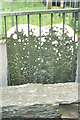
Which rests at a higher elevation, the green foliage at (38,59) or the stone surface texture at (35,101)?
the green foliage at (38,59)

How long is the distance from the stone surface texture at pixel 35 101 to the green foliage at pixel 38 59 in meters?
0.38

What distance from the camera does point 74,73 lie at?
2586 millimetres

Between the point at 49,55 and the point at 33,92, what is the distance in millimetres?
593

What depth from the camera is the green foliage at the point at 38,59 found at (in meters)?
2.43

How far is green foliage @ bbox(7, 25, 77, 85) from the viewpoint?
95.8 inches

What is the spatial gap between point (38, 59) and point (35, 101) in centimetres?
66

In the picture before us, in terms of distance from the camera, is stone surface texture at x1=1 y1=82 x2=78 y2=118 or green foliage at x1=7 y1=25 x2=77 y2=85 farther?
green foliage at x1=7 y1=25 x2=77 y2=85

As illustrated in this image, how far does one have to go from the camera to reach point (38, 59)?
2.51 metres

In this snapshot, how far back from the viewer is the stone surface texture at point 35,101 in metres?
1.89

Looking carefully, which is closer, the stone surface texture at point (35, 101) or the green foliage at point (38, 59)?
the stone surface texture at point (35, 101)

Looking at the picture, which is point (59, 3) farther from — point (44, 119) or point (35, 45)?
point (44, 119)

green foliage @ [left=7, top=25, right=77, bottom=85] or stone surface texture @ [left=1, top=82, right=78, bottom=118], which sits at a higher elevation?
green foliage @ [left=7, top=25, right=77, bottom=85]

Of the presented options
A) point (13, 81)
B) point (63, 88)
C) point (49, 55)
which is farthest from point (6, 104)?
point (49, 55)

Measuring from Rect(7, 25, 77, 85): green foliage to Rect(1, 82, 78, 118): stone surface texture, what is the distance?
0.38 m
